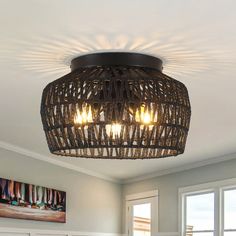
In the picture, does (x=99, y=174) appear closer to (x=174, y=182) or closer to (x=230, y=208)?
(x=174, y=182)

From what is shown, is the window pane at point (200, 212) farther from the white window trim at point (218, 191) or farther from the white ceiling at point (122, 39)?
the white ceiling at point (122, 39)

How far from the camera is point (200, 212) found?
5879 mm

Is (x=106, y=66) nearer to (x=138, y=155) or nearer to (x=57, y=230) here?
(x=138, y=155)

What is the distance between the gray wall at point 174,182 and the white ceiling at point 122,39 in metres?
1.92

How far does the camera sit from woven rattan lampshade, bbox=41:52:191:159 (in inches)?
87.1

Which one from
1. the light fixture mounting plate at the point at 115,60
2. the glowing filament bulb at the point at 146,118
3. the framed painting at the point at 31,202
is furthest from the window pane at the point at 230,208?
the glowing filament bulb at the point at 146,118

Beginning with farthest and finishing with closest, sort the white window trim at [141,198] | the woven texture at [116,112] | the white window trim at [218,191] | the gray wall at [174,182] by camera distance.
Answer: the white window trim at [141,198] < the gray wall at [174,182] < the white window trim at [218,191] < the woven texture at [116,112]

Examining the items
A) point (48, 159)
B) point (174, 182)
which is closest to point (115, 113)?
point (48, 159)

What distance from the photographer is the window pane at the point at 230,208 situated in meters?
5.45

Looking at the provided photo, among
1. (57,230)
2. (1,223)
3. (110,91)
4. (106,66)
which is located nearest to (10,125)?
(1,223)

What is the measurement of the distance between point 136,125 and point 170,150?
31 cm

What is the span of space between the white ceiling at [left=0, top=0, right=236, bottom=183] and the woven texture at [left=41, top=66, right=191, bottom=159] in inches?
12.3

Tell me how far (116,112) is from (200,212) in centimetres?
402

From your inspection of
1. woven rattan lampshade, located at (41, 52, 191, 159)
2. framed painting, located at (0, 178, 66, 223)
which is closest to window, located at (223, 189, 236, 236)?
framed painting, located at (0, 178, 66, 223)
